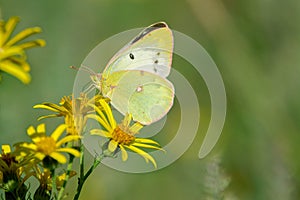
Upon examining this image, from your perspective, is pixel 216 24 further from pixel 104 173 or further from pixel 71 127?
pixel 71 127

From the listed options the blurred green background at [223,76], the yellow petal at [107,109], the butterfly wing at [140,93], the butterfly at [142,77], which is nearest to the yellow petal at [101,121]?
the yellow petal at [107,109]

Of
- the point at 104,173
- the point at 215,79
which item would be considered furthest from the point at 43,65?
the point at 215,79

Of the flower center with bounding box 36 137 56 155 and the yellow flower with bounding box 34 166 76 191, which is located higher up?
the flower center with bounding box 36 137 56 155

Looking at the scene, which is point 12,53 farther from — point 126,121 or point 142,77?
point 142,77

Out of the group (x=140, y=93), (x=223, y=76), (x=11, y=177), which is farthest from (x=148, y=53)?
(x=223, y=76)

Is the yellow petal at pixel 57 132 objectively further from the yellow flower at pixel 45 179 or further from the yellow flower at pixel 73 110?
the yellow flower at pixel 45 179

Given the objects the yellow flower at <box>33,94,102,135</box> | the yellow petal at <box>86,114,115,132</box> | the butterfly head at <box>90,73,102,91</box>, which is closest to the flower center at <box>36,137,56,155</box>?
the yellow flower at <box>33,94,102,135</box>

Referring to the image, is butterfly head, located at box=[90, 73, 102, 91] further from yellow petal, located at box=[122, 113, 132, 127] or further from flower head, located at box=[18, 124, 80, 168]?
→ flower head, located at box=[18, 124, 80, 168]
